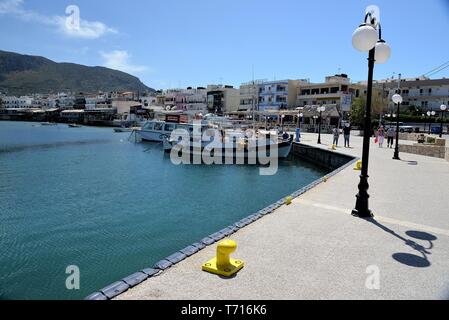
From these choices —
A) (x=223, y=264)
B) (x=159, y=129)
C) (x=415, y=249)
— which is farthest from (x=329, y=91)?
(x=223, y=264)

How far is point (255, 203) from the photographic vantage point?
16.0 meters

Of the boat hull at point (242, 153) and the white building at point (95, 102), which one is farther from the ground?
the white building at point (95, 102)

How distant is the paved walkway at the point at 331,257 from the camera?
4.83m

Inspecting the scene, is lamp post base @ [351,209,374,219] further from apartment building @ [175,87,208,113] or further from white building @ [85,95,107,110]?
white building @ [85,95,107,110]

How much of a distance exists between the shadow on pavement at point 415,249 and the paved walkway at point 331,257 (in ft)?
0.06

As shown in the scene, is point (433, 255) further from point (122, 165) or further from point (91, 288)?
point (122, 165)

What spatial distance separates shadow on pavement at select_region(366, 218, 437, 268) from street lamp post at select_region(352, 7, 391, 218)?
0.81 m

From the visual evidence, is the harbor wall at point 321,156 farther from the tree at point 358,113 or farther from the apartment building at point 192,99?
the apartment building at point 192,99

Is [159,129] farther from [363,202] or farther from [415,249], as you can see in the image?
[415,249]

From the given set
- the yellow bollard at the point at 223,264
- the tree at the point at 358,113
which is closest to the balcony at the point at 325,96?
the tree at the point at 358,113

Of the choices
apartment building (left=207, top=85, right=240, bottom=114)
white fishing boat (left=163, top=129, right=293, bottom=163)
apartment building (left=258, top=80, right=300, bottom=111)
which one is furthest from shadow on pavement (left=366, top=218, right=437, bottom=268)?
apartment building (left=207, top=85, right=240, bottom=114)

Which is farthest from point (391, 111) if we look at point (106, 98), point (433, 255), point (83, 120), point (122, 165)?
point (106, 98)

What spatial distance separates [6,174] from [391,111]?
229ft

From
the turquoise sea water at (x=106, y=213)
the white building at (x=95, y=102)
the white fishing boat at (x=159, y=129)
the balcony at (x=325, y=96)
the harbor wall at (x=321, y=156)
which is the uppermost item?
the white building at (x=95, y=102)
